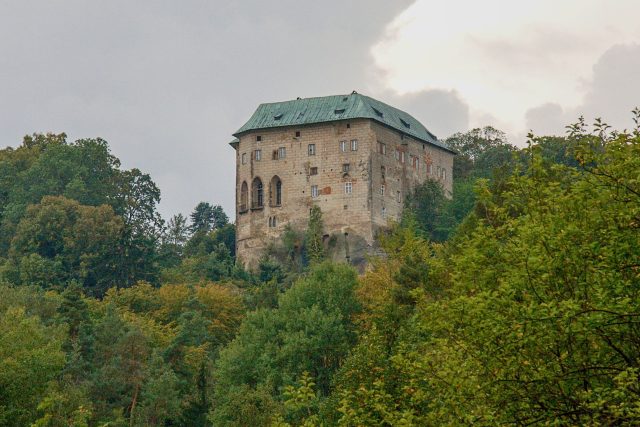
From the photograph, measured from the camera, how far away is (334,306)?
65562 mm

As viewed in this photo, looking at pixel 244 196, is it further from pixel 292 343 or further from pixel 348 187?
pixel 292 343

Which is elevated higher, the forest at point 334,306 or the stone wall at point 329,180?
the stone wall at point 329,180

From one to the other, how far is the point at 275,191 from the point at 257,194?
135 cm

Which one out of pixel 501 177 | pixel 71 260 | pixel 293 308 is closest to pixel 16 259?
pixel 71 260

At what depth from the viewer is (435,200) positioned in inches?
4190

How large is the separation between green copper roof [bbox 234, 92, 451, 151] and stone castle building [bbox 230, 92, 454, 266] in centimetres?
7

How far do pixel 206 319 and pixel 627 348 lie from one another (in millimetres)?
61585

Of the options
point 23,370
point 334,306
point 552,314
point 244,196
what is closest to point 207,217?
point 244,196

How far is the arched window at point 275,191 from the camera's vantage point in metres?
104

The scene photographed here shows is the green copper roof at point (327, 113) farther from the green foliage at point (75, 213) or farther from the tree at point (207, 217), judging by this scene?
the tree at point (207, 217)

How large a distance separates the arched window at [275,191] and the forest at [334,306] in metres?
3.30

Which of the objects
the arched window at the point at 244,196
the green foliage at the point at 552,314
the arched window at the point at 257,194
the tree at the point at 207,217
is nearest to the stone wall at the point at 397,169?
the arched window at the point at 257,194

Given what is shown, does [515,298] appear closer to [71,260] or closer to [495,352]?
[495,352]

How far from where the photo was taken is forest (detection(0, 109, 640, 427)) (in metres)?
24.6
